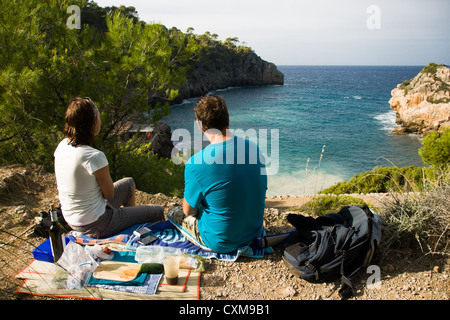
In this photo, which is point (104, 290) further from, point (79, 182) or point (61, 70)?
point (61, 70)

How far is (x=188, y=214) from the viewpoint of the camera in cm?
293

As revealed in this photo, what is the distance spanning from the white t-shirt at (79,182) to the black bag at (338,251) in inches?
76.2

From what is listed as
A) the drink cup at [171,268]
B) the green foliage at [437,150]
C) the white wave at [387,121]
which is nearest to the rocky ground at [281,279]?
the drink cup at [171,268]

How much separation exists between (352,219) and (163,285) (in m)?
1.88

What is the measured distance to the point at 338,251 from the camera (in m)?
2.70

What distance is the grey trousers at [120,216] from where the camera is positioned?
3.07 metres

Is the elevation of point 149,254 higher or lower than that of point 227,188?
lower

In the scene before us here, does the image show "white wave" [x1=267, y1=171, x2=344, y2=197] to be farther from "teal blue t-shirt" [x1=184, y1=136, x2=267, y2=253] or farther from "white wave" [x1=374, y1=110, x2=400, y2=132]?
"white wave" [x1=374, y1=110, x2=400, y2=132]

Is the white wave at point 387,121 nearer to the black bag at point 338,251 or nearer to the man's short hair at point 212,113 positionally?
the black bag at point 338,251

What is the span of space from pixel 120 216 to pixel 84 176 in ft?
2.13

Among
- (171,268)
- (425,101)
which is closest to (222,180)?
(171,268)

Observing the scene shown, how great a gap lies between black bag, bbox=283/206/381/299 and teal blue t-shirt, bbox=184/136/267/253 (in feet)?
1.72

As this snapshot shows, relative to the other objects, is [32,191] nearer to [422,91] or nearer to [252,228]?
[252,228]
